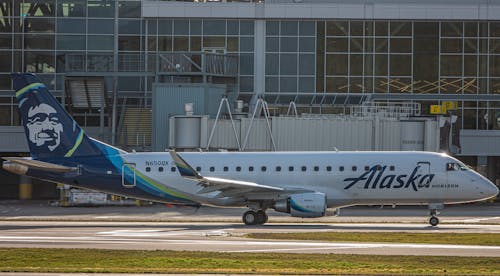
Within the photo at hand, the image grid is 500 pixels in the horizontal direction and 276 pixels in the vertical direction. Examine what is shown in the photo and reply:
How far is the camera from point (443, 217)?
53656mm

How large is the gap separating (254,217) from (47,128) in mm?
10466

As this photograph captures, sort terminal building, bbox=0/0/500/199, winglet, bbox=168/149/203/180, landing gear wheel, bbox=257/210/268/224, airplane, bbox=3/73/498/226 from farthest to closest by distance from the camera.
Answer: terminal building, bbox=0/0/500/199 → landing gear wheel, bbox=257/210/268/224 → airplane, bbox=3/73/498/226 → winglet, bbox=168/149/203/180

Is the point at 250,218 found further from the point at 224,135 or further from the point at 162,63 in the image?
the point at 162,63

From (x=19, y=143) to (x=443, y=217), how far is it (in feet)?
100

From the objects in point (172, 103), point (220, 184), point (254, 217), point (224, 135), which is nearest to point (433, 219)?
point (254, 217)

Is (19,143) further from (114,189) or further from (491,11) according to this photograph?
(491,11)

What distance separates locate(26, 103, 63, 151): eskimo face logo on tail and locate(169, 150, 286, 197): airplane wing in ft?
24.9

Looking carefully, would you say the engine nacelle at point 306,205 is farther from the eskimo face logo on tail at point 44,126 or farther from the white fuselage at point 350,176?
the eskimo face logo on tail at point 44,126

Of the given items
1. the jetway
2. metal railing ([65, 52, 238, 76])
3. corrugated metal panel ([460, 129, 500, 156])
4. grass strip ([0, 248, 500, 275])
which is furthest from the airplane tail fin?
corrugated metal panel ([460, 129, 500, 156])

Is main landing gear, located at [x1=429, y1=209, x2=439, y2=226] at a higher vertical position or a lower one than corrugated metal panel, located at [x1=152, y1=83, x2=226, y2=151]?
lower

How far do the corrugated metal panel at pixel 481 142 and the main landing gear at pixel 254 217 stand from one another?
27.9 meters

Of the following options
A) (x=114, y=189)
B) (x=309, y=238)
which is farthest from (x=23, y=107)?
(x=309, y=238)

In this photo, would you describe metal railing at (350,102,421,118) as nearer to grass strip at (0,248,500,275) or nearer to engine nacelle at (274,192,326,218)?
engine nacelle at (274,192,326,218)

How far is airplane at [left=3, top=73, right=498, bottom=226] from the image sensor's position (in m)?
45.7
